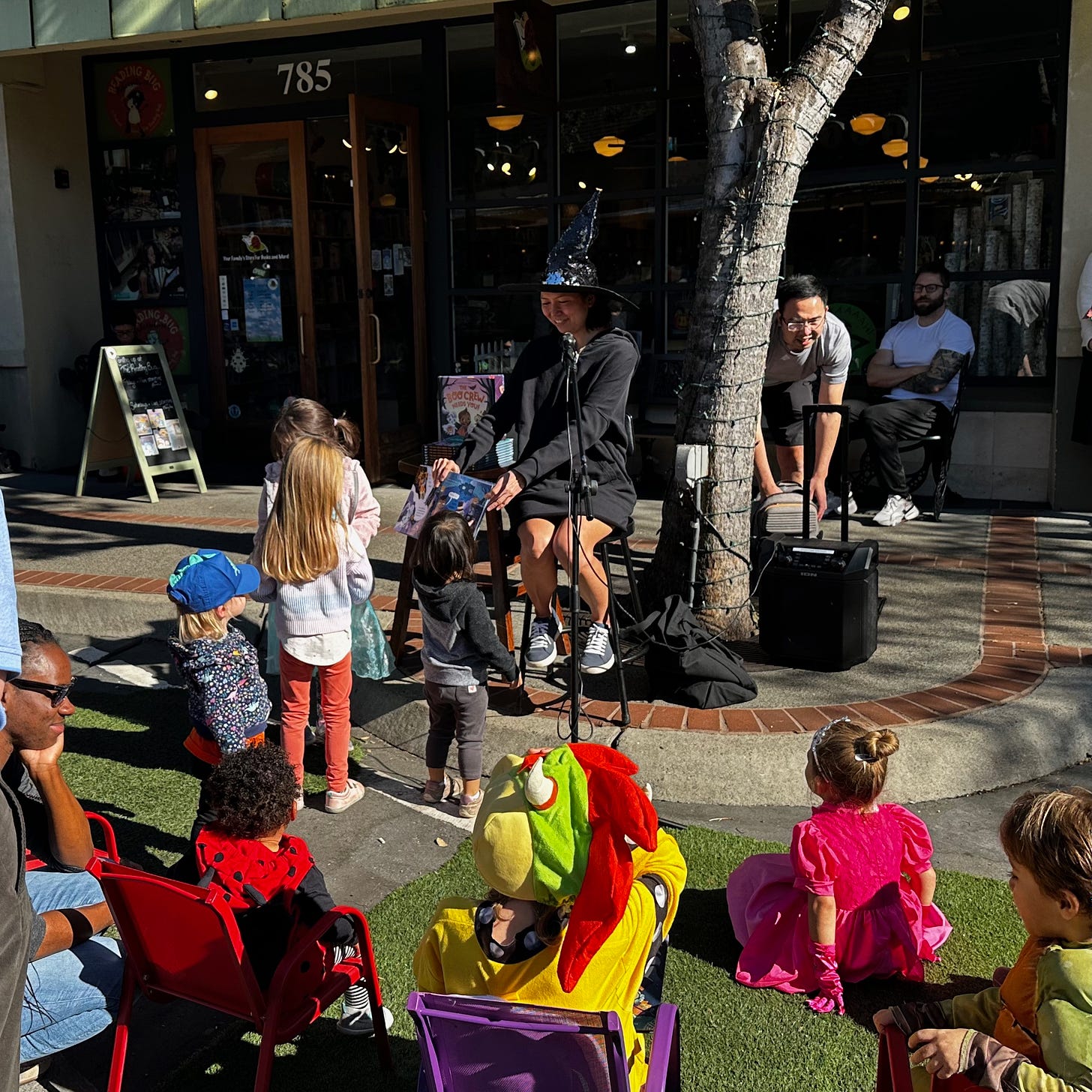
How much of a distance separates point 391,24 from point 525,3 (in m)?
1.76

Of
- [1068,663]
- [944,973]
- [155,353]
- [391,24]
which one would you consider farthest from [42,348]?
[944,973]

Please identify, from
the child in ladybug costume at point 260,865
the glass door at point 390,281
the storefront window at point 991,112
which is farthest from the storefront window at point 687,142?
the child in ladybug costume at point 260,865

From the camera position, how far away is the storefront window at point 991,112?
8117mm

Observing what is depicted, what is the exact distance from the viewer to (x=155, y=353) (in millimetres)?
9750

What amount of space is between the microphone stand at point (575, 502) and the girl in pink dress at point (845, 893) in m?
1.13

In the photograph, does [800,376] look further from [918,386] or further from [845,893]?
[845,893]

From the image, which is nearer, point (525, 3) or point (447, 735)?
point (447, 735)

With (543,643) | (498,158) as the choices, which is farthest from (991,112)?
(543,643)

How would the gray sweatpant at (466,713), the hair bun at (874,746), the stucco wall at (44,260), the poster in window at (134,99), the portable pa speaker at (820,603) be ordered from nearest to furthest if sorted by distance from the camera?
the hair bun at (874,746) < the gray sweatpant at (466,713) < the portable pa speaker at (820,603) < the stucco wall at (44,260) < the poster in window at (134,99)

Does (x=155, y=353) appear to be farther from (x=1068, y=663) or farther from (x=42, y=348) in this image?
(x=1068, y=663)

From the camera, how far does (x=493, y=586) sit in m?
5.55

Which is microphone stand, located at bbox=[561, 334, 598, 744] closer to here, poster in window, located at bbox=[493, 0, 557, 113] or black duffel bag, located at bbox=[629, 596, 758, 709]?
black duffel bag, located at bbox=[629, 596, 758, 709]

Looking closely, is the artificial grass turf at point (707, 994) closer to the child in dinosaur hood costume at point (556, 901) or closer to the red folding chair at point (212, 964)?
the red folding chair at point (212, 964)

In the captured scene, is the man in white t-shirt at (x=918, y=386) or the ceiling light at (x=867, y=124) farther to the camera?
the ceiling light at (x=867, y=124)
